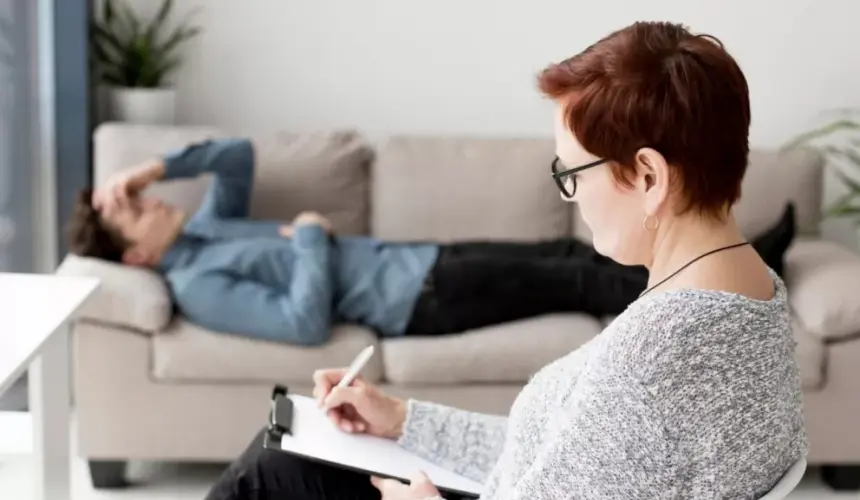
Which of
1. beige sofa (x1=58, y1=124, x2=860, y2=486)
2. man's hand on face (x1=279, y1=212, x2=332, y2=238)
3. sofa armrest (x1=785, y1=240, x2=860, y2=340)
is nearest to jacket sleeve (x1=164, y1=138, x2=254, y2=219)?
man's hand on face (x1=279, y1=212, x2=332, y2=238)

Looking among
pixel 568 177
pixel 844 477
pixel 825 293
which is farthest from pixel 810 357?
pixel 568 177

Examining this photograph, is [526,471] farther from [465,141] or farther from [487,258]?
[465,141]

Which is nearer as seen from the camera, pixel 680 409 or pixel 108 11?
pixel 680 409

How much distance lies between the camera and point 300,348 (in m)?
2.66

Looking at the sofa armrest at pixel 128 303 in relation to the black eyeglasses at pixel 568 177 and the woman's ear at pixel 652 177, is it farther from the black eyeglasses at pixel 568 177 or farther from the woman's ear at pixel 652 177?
the woman's ear at pixel 652 177

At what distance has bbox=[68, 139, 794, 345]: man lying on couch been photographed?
2740 mm

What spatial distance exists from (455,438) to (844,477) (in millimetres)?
1596

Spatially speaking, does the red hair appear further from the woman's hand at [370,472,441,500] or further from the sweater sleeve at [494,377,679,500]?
the woman's hand at [370,472,441,500]

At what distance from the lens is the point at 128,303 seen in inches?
104

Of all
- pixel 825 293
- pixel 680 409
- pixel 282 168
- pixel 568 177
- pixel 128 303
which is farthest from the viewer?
pixel 282 168

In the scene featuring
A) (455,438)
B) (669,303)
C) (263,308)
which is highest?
(669,303)

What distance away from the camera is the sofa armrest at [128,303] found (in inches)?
104

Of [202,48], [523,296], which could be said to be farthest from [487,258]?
[202,48]

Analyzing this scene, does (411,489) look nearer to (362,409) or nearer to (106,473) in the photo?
(362,409)
